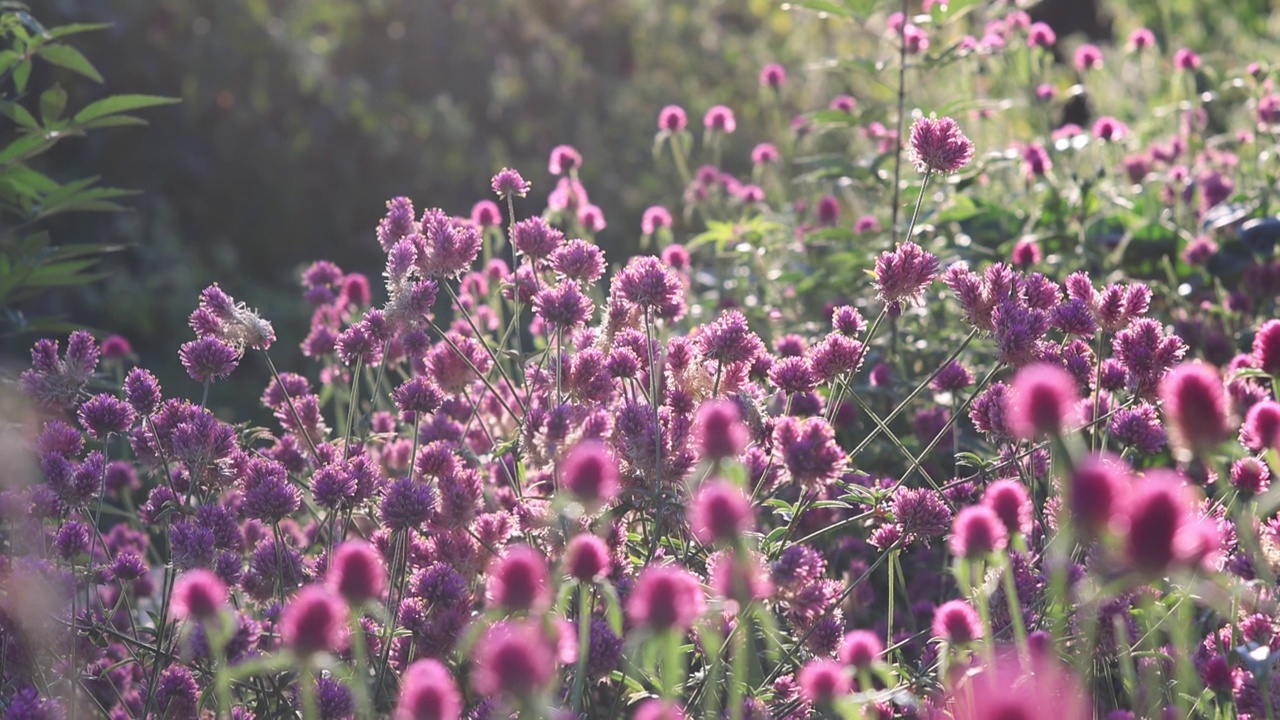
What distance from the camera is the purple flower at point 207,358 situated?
2270 mm

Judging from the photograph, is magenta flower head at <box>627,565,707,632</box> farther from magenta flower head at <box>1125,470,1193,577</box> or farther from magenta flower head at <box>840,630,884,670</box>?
magenta flower head at <box>1125,470,1193,577</box>

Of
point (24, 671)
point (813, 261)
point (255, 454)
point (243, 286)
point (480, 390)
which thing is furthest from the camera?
point (243, 286)

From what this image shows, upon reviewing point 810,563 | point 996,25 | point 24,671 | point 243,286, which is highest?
point 996,25

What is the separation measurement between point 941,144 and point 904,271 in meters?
0.26

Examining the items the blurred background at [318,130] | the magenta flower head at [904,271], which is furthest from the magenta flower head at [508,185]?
the blurred background at [318,130]

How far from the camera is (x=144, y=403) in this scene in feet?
7.22

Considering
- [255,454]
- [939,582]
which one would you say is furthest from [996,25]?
[255,454]

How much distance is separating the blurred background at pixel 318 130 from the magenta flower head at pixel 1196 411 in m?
5.31

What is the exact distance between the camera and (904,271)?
212 cm

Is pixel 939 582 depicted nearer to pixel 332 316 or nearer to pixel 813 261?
pixel 813 261

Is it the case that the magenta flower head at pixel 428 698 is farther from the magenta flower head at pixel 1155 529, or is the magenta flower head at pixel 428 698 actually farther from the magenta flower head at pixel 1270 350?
the magenta flower head at pixel 1270 350

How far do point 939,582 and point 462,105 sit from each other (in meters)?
5.76

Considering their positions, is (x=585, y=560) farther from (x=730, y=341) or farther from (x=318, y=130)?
(x=318, y=130)

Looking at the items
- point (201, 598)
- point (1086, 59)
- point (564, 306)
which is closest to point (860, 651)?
point (201, 598)
